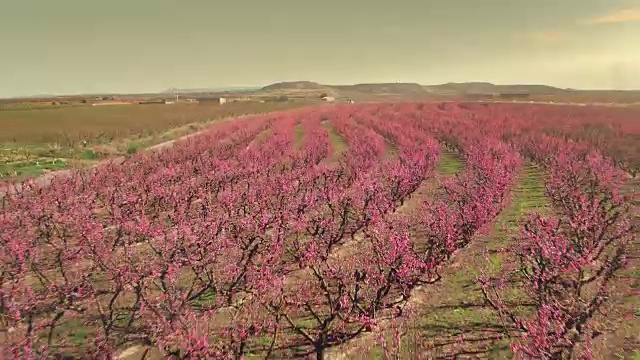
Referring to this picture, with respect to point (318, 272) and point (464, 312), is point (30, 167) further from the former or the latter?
point (464, 312)

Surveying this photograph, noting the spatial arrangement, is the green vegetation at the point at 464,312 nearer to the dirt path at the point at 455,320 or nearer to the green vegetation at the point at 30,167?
the dirt path at the point at 455,320

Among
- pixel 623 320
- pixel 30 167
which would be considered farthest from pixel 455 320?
pixel 30 167

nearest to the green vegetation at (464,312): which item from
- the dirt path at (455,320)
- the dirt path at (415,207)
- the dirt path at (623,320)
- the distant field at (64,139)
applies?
the dirt path at (455,320)

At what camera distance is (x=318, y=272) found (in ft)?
Answer: 33.1

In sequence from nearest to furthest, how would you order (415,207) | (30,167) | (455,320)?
(455,320)
(415,207)
(30,167)

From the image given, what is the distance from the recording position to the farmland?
27.7 ft

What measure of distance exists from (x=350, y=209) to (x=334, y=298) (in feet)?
18.6

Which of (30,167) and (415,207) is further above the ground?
(30,167)

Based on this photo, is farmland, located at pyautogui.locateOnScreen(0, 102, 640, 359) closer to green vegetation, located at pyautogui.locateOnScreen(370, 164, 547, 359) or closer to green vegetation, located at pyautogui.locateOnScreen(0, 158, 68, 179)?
green vegetation, located at pyautogui.locateOnScreen(370, 164, 547, 359)

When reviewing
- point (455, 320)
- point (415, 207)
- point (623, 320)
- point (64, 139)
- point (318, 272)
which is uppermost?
point (64, 139)

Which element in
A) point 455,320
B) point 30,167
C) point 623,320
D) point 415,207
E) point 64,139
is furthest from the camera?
point 64,139

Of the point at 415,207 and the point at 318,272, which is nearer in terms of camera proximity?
the point at 318,272

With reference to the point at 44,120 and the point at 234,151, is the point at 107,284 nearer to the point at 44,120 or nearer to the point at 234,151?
the point at 234,151

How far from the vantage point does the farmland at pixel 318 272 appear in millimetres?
8453
